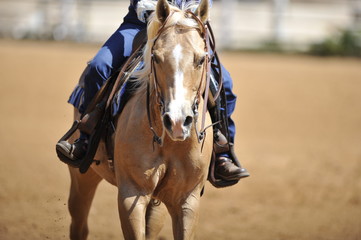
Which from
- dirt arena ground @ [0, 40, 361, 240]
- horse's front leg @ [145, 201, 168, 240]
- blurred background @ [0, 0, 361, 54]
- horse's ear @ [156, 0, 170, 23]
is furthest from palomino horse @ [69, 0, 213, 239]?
blurred background @ [0, 0, 361, 54]

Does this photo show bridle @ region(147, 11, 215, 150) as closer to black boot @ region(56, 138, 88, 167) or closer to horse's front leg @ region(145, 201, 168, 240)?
black boot @ region(56, 138, 88, 167)

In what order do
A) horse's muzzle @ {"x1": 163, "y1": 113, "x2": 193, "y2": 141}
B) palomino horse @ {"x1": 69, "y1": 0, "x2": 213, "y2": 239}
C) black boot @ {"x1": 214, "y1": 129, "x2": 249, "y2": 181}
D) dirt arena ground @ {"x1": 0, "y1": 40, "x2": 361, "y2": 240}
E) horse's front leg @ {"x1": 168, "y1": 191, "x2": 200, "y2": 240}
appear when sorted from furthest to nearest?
dirt arena ground @ {"x1": 0, "y1": 40, "x2": 361, "y2": 240}, black boot @ {"x1": 214, "y1": 129, "x2": 249, "y2": 181}, horse's front leg @ {"x1": 168, "y1": 191, "x2": 200, "y2": 240}, palomino horse @ {"x1": 69, "y1": 0, "x2": 213, "y2": 239}, horse's muzzle @ {"x1": 163, "y1": 113, "x2": 193, "y2": 141}

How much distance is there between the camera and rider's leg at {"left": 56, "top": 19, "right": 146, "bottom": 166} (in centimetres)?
536

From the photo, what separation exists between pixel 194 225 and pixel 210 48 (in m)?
1.30

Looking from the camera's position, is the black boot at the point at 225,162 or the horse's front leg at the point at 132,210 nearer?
the horse's front leg at the point at 132,210

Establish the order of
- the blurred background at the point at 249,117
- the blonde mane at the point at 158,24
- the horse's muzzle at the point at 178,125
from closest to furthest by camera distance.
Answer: the horse's muzzle at the point at 178,125
the blonde mane at the point at 158,24
the blurred background at the point at 249,117

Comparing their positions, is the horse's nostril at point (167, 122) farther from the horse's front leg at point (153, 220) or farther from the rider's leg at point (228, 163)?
the horse's front leg at point (153, 220)

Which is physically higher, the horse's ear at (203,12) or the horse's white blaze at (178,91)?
the horse's ear at (203,12)

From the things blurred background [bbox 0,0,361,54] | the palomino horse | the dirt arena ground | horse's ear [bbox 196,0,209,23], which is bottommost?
blurred background [bbox 0,0,361,54]

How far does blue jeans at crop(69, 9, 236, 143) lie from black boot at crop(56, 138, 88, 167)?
355mm

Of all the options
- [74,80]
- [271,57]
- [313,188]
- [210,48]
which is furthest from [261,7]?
[210,48]

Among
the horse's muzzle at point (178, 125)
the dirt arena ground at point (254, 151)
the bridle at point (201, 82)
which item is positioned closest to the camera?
the horse's muzzle at point (178, 125)

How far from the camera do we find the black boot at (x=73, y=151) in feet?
17.6

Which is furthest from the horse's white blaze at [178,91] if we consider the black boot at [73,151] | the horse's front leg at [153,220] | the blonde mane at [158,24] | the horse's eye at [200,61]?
the horse's front leg at [153,220]
